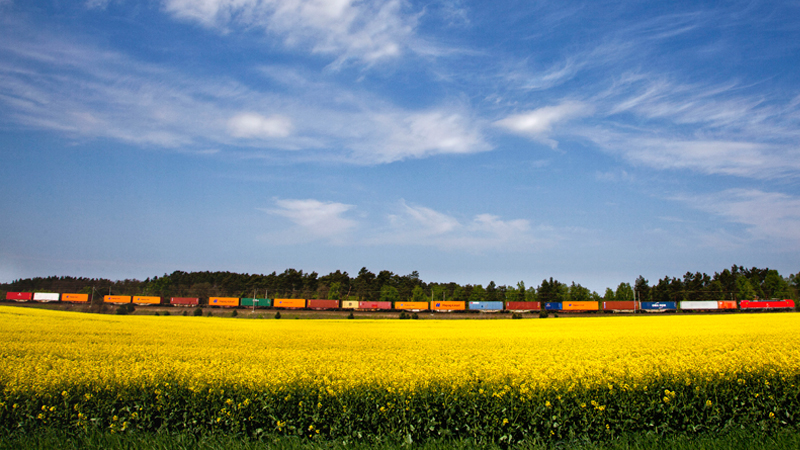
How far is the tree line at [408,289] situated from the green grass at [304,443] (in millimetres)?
125752

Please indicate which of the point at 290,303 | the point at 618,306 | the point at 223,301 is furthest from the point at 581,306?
the point at 223,301

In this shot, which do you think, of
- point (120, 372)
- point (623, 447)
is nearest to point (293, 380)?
point (120, 372)

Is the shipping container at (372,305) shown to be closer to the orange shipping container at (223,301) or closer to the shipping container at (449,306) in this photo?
the shipping container at (449,306)

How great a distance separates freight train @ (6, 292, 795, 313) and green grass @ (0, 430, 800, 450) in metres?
79.5

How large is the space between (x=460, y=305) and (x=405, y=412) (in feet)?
272

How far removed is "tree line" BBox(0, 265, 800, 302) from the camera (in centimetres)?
13625

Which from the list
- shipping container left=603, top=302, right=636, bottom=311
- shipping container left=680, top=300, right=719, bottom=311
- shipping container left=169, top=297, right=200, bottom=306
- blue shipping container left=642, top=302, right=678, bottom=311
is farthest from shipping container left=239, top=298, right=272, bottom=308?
shipping container left=680, top=300, right=719, bottom=311

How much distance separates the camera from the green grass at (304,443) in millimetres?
7471

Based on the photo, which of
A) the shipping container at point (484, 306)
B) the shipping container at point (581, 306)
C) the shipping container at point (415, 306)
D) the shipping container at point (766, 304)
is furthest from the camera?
the shipping container at point (415, 306)

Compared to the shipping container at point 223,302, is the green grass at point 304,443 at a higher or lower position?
higher

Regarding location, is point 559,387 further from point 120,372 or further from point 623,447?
point 120,372

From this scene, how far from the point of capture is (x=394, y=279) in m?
162

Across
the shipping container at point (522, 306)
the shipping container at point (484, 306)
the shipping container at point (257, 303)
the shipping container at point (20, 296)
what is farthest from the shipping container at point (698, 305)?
the shipping container at point (20, 296)

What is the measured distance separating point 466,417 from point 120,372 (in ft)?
27.2
